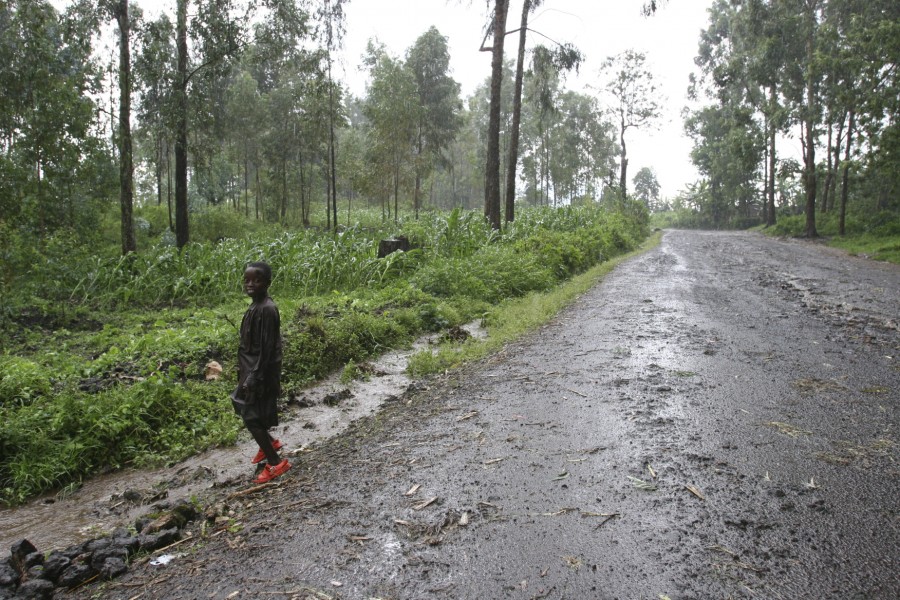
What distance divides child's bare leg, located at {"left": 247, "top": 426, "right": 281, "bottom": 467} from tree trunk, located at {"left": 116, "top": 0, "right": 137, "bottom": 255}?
13966 mm

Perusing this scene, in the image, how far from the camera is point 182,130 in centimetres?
1535

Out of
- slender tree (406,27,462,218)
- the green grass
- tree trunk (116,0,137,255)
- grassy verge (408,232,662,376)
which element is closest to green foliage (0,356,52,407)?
grassy verge (408,232,662,376)

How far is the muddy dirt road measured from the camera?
2547 mm

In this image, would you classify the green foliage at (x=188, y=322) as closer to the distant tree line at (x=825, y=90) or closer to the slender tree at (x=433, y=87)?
the distant tree line at (x=825, y=90)

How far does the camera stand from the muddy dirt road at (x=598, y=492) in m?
2.55

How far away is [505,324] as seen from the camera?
→ 8.83m

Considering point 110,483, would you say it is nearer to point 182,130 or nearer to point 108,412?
point 108,412

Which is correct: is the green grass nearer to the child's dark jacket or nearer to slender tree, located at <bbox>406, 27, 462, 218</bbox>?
the child's dark jacket

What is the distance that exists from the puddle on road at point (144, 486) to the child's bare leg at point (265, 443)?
0.23m

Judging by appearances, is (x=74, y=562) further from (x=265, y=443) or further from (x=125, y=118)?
(x=125, y=118)

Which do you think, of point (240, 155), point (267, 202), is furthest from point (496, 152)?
point (240, 155)

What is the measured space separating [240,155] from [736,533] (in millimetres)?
40009

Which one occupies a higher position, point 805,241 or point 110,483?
point 805,241

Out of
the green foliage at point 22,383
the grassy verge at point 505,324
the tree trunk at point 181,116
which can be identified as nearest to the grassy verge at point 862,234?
the grassy verge at point 505,324
